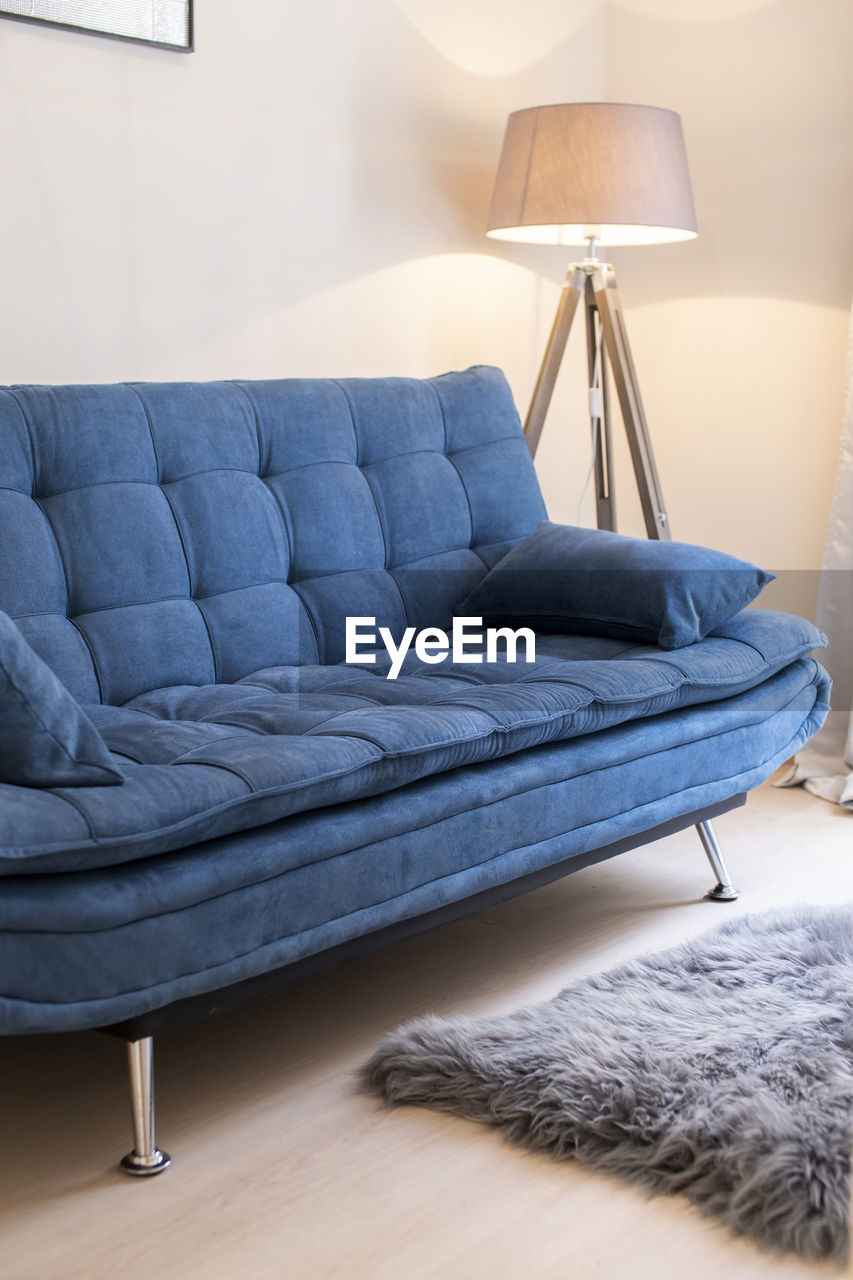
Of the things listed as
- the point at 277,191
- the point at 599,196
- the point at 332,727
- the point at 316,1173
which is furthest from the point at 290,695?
the point at 599,196

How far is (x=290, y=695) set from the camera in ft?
7.10

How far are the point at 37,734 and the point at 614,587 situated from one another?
1278mm

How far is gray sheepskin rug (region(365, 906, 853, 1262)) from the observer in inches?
60.2

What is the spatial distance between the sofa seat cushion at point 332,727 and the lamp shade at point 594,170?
106 cm

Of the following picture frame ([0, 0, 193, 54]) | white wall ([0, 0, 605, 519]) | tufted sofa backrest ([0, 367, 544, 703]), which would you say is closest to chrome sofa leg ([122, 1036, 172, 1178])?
tufted sofa backrest ([0, 367, 544, 703])

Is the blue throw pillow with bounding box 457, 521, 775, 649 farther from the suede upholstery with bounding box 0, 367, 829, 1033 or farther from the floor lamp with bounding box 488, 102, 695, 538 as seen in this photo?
the floor lamp with bounding box 488, 102, 695, 538

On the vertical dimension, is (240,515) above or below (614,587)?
above

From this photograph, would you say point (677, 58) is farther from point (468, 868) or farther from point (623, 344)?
point (468, 868)

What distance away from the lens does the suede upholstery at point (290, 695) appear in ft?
5.00

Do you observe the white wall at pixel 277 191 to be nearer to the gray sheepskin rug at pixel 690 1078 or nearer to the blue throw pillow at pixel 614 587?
the blue throw pillow at pixel 614 587

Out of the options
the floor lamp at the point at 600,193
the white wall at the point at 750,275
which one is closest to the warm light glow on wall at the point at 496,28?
the white wall at the point at 750,275

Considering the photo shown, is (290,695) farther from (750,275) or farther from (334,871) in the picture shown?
(750,275)

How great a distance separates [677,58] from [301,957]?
3.08 m

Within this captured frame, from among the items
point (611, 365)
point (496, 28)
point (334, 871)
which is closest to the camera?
point (334, 871)
